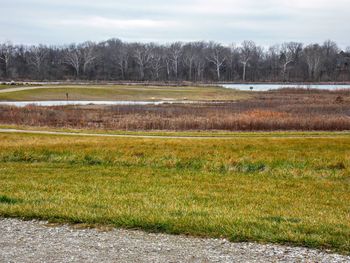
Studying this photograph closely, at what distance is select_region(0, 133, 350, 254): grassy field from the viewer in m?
8.23

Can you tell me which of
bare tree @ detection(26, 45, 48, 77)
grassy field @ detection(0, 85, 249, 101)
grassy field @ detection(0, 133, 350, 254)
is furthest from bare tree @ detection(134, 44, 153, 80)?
grassy field @ detection(0, 133, 350, 254)

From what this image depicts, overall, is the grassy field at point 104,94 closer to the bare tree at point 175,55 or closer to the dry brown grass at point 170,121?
the dry brown grass at point 170,121

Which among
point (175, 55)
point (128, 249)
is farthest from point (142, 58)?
point (128, 249)

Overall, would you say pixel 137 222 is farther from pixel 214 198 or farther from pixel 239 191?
pixel 239 191

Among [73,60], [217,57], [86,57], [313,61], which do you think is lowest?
[313,61]

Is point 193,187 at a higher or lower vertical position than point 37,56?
lower

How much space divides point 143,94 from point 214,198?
2872 inches

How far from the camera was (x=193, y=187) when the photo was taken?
1310 cm

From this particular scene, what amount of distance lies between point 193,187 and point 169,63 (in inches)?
5928

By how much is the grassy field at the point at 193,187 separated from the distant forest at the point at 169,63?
112 meters

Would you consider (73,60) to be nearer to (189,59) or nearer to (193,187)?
(189,59)

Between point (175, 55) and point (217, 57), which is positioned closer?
point (217, 57)

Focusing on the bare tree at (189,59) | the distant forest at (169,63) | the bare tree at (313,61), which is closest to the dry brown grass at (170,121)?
the distant forest at (169,63)

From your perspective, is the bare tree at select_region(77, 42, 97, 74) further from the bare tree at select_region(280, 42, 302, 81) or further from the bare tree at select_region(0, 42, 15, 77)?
the bare tree at select_region(280, 42, 302, 81)
